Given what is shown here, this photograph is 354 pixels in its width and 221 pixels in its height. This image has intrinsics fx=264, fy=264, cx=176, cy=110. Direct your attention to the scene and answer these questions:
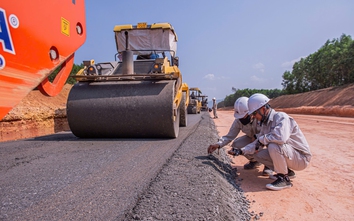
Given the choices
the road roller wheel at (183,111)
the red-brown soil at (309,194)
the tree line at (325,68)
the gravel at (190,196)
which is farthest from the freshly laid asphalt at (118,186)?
the tree line at (325,68)

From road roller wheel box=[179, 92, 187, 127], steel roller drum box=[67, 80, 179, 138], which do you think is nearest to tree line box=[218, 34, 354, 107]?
road roller wheel box=[179, 92, 187, 127]

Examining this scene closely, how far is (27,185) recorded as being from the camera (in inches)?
96.9

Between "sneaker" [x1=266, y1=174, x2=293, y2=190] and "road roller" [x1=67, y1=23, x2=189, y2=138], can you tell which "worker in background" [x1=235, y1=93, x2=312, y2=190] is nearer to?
"sneaker" [x1=266, y1=174, x2=293, y2=190]

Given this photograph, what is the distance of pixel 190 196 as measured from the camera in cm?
220

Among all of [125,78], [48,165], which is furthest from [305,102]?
[48,165]

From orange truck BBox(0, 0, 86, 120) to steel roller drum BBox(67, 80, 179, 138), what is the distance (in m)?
3.05

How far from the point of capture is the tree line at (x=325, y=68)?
3131cm

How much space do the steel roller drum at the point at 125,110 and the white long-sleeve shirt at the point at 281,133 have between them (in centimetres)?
205

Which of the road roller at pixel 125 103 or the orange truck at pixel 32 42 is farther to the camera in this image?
the road roller at pixel 125 103

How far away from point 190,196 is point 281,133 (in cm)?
138

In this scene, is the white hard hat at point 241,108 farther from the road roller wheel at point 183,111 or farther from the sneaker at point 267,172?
the road roller wheel at point 183,111

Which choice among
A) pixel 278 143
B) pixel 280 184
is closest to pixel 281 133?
pixel 278 143

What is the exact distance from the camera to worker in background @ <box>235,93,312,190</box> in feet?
9.88

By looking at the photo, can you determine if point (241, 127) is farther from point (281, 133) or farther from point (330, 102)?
point (330, 102)
